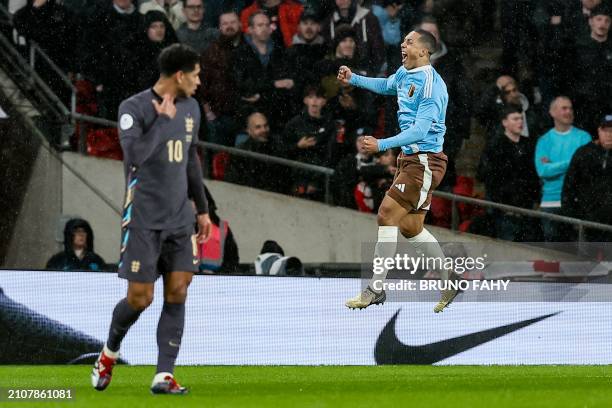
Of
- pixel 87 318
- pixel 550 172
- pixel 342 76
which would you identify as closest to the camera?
pixel 342 76

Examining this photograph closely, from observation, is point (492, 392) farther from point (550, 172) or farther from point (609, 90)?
point (609, 90)

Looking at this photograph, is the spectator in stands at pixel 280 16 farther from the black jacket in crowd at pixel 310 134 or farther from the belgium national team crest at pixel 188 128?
the belgium national team crest at pixel 188 128

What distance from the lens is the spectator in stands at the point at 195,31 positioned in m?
14.2

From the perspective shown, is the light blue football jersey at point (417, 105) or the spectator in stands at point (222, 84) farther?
the spectator in stands at point (222, 84)

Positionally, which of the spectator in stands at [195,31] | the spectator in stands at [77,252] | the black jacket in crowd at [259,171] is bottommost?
the spectator in stands at [77,252]

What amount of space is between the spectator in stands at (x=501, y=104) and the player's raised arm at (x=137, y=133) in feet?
21.6

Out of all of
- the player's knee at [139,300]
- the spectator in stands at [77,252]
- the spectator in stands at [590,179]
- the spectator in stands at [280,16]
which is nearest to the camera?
the player's knee at [139,300]

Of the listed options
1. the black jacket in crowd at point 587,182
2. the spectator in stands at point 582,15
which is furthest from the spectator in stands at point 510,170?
the spectator in stands at point 582,15

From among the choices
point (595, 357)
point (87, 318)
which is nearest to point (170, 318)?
point (87, 318)

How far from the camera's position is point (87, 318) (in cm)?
1162

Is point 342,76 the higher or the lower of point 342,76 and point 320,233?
the higher

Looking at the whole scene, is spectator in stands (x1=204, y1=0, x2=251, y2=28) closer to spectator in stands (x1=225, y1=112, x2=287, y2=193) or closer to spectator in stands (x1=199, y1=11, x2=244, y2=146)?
spectator in stands (x1=199, y1=11, x2=244, y2=146)

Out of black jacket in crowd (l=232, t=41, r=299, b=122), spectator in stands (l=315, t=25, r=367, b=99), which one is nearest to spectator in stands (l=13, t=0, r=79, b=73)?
black jacket in crowd (l=232, t=41, r=299, b=122)

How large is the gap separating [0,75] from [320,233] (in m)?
3.72
